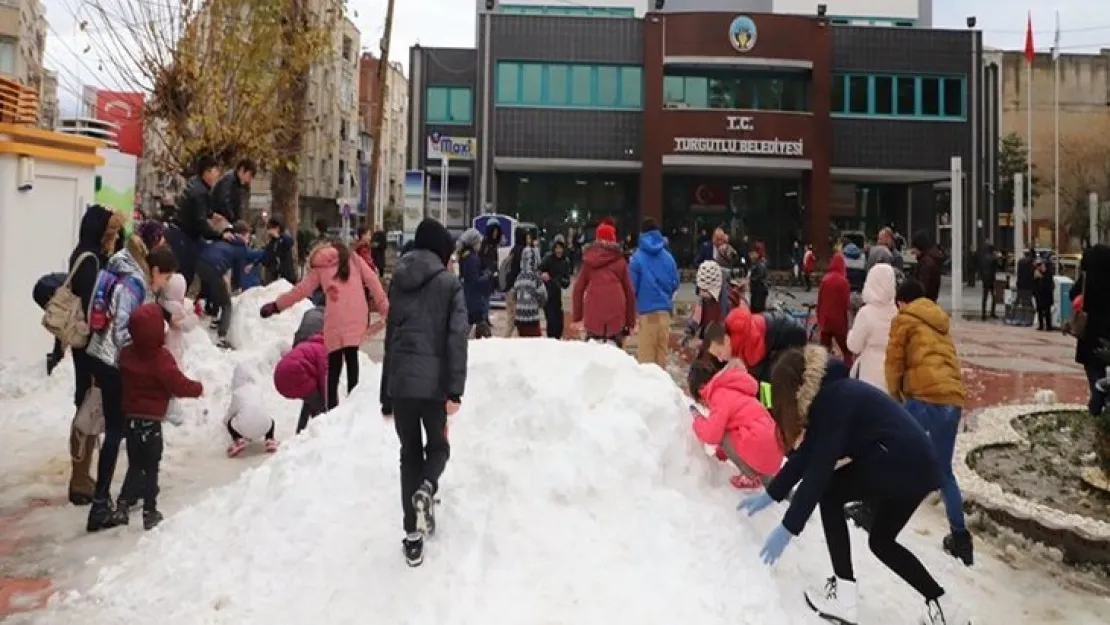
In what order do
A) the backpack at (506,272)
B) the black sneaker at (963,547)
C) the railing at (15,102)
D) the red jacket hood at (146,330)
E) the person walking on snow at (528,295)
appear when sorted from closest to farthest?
the black sneaker at (963,547)
the red jacket hood at (146,330)
the railing at (15,102)
the person walking on snow at (528,295)
the backpack at (506,272)

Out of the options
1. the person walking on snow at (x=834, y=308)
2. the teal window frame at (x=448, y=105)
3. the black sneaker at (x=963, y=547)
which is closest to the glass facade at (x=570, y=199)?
the teal window frame at (x=448, y=105)

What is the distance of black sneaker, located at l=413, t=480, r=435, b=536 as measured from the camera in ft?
15.9

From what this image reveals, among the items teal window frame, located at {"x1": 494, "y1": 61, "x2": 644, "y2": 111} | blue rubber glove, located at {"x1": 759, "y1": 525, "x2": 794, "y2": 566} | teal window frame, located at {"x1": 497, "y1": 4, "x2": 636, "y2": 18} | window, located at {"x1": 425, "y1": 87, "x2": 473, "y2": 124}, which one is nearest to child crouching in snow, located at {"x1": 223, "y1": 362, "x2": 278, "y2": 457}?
blue rubber glove, located at {"x1": 759, "y1": 525, "x2": 794, "y2": 566}

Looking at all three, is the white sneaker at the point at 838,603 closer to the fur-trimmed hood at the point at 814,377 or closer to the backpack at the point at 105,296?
the fur-trimmed hood at the point at 814,377

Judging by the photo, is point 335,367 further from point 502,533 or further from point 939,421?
point 939,421

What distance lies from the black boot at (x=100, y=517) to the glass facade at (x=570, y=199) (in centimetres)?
3443

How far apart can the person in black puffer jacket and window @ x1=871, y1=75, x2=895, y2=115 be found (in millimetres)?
36409

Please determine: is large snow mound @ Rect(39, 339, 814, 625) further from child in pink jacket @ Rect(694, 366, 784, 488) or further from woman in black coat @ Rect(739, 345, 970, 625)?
woman in black coat @ Rect(739, 345, 970, 625)

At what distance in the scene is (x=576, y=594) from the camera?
450 cm

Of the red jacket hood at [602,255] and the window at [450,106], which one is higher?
the window at [450,106]

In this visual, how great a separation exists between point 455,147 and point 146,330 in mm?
30299

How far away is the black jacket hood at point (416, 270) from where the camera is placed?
199 inches

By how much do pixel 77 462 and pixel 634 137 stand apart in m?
32.6

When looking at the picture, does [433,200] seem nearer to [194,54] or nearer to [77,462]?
[194,54]
